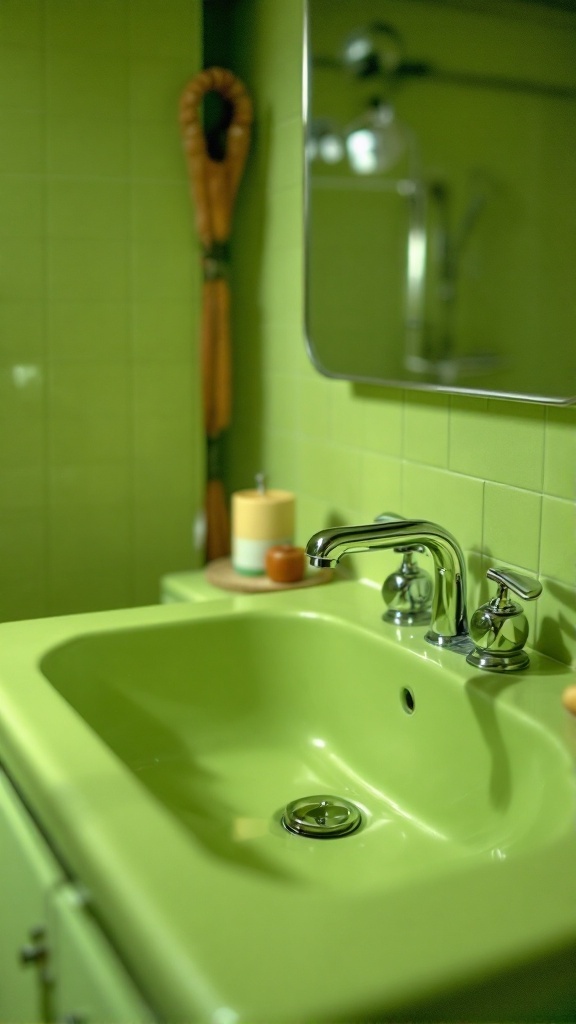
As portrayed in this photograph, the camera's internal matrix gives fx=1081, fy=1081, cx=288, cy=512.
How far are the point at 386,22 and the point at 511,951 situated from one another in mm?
1163

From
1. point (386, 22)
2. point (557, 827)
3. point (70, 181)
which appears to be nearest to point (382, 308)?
point (386, 22)

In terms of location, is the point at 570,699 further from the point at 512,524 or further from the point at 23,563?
the point at 23,563

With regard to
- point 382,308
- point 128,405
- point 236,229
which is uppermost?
point 236,229

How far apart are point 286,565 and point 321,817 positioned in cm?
43

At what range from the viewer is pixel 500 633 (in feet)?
3.45

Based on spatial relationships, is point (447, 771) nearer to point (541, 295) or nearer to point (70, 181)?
point (541, 295)

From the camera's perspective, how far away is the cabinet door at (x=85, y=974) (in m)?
0.66

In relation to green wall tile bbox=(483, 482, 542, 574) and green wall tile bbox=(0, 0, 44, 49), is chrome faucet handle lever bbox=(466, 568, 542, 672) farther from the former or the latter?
green wall tile bbox=(0, 0, 44, 49)

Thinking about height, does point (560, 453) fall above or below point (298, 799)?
above

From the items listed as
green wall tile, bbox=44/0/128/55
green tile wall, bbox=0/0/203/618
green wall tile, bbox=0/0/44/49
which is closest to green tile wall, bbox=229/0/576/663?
green tile wall, bbox=0/0/203/618

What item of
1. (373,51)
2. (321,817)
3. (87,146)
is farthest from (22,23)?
(321,817)

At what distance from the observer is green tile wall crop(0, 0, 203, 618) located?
1518 millimetres

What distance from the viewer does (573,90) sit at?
1.03m

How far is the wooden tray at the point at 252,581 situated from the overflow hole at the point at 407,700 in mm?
306
